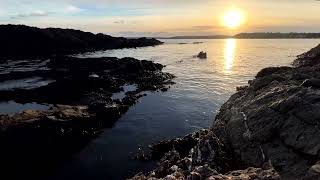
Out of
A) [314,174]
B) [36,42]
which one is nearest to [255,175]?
[314,174]

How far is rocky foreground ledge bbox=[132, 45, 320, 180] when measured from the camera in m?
16.8

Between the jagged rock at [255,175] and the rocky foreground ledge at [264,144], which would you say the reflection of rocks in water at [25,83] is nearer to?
the rocky foreground ledge at [264,144]

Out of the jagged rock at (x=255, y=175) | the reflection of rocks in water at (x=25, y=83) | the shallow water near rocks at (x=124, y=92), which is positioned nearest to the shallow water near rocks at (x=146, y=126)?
the shallow water near rocks at (x=124, y=92)

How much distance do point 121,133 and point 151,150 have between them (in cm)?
586

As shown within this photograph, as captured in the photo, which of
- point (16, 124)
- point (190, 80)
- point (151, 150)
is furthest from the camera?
point (190, 80)

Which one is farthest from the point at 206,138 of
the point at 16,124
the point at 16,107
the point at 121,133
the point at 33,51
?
the point at 33,51

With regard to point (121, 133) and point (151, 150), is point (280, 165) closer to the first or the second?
point (151, 150)

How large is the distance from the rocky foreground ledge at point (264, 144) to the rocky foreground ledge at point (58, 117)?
31.7ft

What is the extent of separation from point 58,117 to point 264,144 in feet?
66.6

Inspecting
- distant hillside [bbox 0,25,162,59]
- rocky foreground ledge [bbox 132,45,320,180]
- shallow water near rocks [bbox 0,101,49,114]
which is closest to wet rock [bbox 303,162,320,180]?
rocky foreground ledge [bbox 132,45,320,180]

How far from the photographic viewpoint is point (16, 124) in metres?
31.7

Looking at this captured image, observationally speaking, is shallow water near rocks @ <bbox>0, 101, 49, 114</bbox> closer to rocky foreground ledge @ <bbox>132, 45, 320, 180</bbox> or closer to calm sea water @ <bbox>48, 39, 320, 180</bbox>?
calm sea water @ <bbox>48, 39, 320, 180</bbox>

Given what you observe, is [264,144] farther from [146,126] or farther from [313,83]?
[146,126]

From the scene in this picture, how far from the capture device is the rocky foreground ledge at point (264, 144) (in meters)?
16.8
